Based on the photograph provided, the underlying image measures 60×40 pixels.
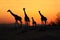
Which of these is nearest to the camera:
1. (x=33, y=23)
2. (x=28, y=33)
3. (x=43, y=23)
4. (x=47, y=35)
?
(x=47, y=35)

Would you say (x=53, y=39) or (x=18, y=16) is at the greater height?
(x=18, y=16)

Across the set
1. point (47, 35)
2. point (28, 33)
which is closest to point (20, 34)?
point (28, 33)

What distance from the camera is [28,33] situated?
21.7 metres

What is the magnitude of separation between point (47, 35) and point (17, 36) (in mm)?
2060

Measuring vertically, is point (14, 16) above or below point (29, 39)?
above

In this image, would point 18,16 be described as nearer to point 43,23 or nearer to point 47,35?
point 43,23

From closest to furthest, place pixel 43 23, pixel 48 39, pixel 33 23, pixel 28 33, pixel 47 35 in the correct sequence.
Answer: pixel 48 39 → pixel 47 35 → pixel 28 33 → pixel 43 23 → pixel 33 23

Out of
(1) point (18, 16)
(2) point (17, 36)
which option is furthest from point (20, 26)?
(2) point (17, 36)

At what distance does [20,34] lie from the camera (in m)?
21.3

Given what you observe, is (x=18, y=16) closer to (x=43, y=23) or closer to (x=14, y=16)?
(x=14, y=16)

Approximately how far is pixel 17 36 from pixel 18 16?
302 cm

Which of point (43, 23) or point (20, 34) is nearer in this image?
point (20, 34)

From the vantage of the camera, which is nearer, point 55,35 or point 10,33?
point 55,35

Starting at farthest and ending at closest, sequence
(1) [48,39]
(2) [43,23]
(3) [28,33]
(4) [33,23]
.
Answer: (4) [33,23] → (2) [43,23] → (3) [28,33] → (1) [48,39]
